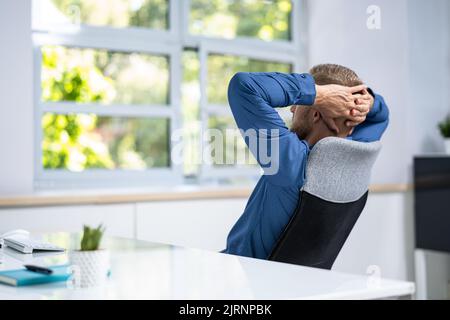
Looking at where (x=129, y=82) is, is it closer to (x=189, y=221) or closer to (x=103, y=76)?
(x=103, y=76)

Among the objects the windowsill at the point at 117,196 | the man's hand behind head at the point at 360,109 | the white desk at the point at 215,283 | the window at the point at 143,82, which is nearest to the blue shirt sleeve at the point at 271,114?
the man's hand behind head at the point at 360,109

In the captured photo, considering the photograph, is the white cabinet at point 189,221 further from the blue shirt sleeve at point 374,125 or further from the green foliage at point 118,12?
the blue shirt sleeve at point 374,125

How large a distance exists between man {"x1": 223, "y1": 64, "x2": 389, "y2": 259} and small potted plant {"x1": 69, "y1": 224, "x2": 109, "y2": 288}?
490 millimetres

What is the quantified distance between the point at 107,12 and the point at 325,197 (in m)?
2.25

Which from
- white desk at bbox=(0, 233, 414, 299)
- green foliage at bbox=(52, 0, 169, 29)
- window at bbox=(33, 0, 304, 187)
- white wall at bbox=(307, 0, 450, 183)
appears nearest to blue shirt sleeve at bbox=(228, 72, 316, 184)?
white desk at bbox=(0, 233, 414, 299)

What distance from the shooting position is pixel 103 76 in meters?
3.36

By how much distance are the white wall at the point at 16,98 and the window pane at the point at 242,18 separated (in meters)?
1.03

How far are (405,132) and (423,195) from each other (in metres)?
0.40

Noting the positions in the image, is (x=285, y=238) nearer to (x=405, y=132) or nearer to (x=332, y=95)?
(x=332, y=95)

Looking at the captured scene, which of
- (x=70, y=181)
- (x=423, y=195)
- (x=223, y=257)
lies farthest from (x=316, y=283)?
(x=423, y=195)

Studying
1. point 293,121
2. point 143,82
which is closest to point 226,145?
point 143,82

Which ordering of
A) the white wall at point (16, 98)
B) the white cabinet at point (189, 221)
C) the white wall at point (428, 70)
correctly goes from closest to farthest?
1. the white wall at point (16, 98)
2. the white cabinet at point (189, 221)
3. the white wall at point (428, 70)

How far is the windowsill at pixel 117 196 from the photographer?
8.84 feet
